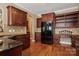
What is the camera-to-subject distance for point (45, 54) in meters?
1.51

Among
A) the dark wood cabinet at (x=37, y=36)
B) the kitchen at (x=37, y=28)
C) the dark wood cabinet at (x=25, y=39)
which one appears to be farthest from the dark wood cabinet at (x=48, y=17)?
the dark wood cabinet at (x=25, y=39)

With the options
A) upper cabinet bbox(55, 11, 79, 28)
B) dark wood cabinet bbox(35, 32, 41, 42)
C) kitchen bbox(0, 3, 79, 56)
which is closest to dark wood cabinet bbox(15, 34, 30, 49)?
kitchen bbox(0, 3, 79, 56)

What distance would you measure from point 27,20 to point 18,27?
0.19 meters

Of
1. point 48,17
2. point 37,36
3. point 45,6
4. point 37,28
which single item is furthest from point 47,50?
point 45,6

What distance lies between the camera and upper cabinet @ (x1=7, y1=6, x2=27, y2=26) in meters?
1.36

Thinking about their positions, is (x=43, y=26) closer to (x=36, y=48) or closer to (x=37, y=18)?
(x=37, y=18)

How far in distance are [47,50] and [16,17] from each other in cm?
76

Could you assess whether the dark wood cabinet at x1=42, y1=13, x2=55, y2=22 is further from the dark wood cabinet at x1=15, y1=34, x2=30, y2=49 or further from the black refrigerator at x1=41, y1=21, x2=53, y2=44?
the dark wood cabinet at x1=15, y1=34, x2=30, y2=49

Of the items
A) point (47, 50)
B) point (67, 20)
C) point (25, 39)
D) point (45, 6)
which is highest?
point (45, 6)

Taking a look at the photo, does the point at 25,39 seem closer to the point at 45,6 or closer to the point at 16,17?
the point at 16,17

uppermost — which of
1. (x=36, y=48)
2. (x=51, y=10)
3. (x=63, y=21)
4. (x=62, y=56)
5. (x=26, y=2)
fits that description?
(x=26, y=2)

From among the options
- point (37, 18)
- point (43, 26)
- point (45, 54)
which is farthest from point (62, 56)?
point (37, 18)

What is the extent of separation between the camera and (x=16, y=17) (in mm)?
1450

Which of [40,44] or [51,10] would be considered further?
[40,44]
